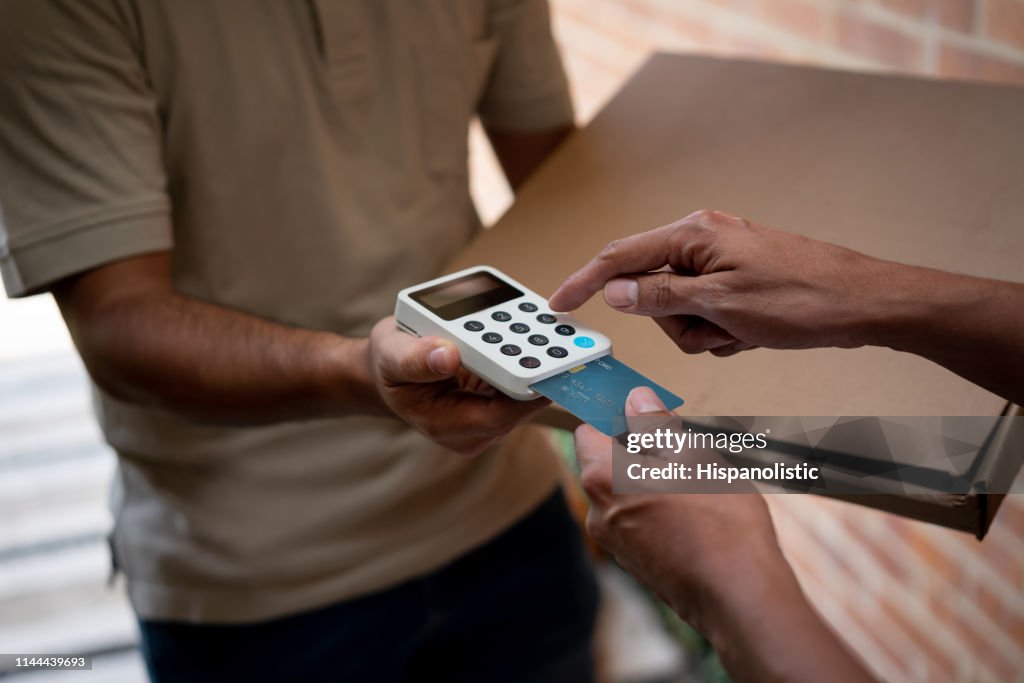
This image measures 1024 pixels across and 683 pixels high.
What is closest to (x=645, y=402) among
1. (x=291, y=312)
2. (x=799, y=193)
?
(x=799, y=193)

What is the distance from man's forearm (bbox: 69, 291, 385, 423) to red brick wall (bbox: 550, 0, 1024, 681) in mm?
684

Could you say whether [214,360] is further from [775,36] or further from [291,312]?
[775,36]

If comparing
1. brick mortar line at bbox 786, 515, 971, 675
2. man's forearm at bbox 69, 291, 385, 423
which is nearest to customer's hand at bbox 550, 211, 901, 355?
man's forearm at bbox 69, 291, 385, 423

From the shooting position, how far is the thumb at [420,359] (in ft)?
1.87

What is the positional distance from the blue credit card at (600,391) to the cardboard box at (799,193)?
40mm

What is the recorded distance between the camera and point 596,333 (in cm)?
60

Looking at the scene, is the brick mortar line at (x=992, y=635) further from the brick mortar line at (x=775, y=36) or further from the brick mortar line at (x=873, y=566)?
the brick mortar line at (x=775, y=36)

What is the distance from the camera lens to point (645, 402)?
52 centimetres

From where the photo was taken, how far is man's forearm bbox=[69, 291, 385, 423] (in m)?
0.71

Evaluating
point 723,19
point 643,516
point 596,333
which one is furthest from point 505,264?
point 723,19

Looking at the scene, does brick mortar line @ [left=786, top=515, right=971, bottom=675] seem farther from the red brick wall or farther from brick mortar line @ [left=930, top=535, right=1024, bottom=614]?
brick mortar line @ [left=930, top=535, right=1024, bottom=614]

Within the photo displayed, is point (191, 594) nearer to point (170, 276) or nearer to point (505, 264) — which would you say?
point (170, 276)

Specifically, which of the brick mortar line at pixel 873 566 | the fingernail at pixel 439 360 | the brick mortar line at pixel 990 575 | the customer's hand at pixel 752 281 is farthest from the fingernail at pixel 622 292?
the brick mortar line at pixel 873 566

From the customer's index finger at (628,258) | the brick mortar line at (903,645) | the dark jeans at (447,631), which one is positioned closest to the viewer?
the customer's index finger at (628,258)
